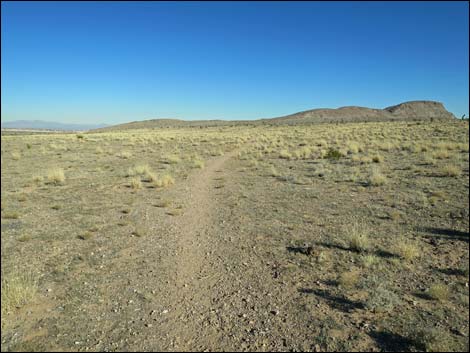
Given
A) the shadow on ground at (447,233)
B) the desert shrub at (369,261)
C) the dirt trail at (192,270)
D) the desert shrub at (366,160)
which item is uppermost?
the desert shrub at (366,160)

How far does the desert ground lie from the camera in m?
4.57

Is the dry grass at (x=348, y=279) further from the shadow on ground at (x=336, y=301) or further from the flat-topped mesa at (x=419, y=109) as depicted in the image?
the flat-topped mesa at (x=419, y=109)

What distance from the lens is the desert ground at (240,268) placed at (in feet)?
15.0

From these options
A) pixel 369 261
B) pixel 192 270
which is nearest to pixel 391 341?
pixel 369 261

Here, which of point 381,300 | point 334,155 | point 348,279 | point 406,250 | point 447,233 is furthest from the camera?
point 334,155

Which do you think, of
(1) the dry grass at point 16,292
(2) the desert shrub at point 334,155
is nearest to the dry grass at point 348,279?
(1) the dry grass at point 16,292

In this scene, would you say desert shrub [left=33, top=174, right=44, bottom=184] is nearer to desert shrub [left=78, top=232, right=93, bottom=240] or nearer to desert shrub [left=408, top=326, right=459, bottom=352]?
desert shrub [left=78, top=232, right=93, bottom=240]

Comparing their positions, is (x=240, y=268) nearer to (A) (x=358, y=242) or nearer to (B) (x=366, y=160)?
(A) (x=358, y=242)

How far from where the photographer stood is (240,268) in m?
6.72

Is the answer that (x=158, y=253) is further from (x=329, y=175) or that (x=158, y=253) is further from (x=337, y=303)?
(x=329, y=175)

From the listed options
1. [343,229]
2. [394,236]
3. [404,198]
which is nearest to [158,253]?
[343,229]

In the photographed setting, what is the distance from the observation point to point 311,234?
28.2 ft

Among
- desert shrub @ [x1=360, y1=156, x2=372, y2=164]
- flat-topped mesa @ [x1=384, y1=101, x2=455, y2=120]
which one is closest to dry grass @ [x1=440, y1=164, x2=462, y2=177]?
desert shrub @ [x1=360, y1=156, x2=372, y2=164]

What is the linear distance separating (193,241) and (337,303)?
13.3 ft
